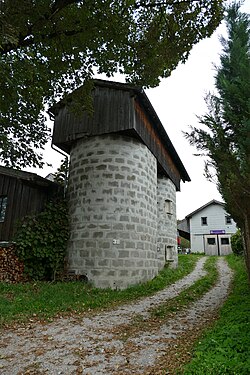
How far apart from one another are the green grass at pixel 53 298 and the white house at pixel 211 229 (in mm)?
21942

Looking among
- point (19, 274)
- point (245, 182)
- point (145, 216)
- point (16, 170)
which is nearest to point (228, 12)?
point (245, 182)

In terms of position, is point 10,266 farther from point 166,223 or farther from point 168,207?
point 168,207

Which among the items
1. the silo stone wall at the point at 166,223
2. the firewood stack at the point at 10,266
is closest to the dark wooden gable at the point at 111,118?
the silo stone wall at the point at 166,223

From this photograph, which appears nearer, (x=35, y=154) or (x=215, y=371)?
(x=215, y=371)

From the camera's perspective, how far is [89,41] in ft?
25.0

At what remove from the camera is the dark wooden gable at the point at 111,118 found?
10.5m

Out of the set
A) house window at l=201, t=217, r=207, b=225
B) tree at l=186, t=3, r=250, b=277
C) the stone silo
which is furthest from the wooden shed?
house window at l=201, t=217, r=207, b=225

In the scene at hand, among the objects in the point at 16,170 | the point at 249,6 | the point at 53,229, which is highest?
the point at 249,6

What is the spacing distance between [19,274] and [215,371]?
7.65 metres

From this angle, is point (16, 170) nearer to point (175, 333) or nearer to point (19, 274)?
point (19, 274)

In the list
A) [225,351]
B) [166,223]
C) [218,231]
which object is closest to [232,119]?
[225,351]

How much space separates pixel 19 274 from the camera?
30.6ft

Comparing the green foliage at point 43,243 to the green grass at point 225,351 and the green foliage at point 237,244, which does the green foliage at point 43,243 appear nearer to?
the green grass at point 225,351

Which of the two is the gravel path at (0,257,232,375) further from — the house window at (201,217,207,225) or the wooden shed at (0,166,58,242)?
the house window at (201,217,207,225)
